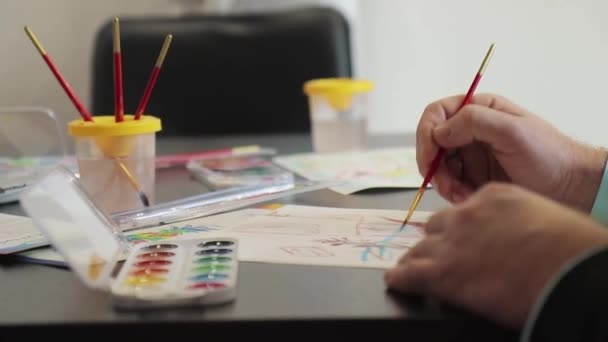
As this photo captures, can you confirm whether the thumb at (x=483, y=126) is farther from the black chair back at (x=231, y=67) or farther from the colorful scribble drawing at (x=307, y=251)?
the black chair back at (x=231, y=67)

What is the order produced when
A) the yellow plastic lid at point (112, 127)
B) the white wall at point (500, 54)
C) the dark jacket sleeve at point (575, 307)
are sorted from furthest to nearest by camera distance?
the white wall at point (500, 54) < the yellow plastic lid at point (112, 127) < the dark jacket sleeve at point (575, 307)

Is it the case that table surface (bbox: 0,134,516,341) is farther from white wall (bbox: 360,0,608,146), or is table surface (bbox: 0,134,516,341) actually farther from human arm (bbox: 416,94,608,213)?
white wall (bbox: 360,0,608,146)

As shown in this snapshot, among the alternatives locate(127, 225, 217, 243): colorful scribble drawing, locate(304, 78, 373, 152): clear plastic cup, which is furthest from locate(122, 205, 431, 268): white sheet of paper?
locate(304, 78, 373, 152): clear plastic cup

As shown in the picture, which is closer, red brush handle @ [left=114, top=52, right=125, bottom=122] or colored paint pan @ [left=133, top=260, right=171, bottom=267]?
colored paint pan @ [left=133, top=260, right=171, bottom=267]

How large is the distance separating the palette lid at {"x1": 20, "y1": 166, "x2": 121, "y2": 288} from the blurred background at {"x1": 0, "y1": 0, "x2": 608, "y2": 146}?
3.78ft

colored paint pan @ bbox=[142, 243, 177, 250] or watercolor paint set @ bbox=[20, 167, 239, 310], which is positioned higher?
watercolor paint set @ bbox=[20, 167, 239, 310]

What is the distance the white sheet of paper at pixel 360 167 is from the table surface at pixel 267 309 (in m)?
0.35

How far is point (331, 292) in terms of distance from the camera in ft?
1.78

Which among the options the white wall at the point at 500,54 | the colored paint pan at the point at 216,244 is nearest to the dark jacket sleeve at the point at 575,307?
the colored paint pan at the point at 216,244

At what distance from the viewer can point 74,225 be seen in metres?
0.57

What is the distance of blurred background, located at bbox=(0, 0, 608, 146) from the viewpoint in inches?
62.1

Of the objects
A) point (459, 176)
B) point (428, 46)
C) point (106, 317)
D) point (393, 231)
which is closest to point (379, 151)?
point (459, 176)

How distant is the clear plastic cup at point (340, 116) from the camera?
51.6 inches

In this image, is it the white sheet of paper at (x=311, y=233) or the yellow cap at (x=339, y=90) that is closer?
the white sheet of paper at (x=311, y=233)
